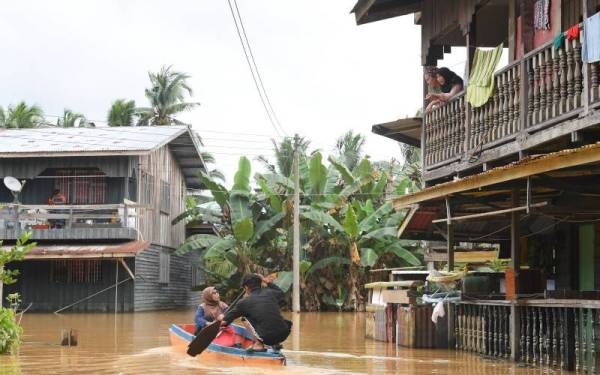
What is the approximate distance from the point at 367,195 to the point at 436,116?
1849cm

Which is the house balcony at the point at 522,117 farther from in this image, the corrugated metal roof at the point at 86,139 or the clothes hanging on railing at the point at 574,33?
the corrugated metal roof at the point at 86,139

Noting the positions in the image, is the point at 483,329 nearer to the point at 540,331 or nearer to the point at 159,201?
the point at 540,331

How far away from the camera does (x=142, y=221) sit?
108ft

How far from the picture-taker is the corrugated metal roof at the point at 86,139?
31.4 meters

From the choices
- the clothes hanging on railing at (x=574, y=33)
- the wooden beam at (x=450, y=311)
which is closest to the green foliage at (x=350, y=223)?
the wooden beam at (x=450, y=311)

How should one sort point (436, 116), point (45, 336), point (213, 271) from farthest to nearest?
1. point (213, 271)
2. point (45, 336)
3. point (436, 116)

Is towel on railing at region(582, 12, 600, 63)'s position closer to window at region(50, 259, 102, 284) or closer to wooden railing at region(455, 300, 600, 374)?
wooden railing at region(455, 300, 600, 374)

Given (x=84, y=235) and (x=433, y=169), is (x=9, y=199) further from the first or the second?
(x=433, y=169)

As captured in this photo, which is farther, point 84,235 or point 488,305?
point 84,235

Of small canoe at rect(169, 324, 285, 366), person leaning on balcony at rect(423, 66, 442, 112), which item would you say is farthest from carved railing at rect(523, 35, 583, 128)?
small canoe at rect(169, 324, 285, 366)

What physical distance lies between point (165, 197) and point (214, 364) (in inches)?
956

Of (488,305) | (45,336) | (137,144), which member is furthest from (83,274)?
(488,305)

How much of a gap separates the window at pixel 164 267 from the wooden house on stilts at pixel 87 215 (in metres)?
0.12

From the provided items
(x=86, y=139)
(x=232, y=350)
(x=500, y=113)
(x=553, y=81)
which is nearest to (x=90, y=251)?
(x=86, y=139)
